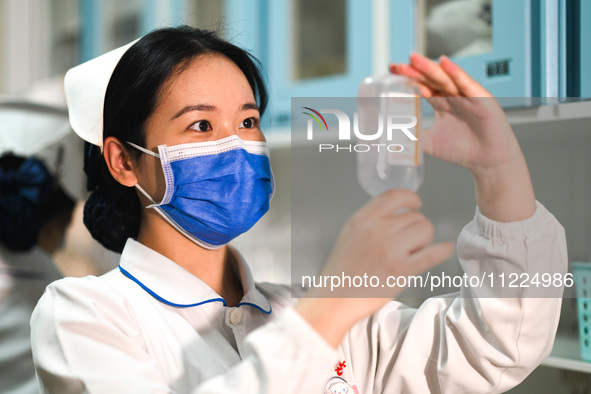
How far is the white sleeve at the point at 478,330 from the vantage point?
36.4 inches

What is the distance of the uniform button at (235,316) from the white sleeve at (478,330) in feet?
0.68

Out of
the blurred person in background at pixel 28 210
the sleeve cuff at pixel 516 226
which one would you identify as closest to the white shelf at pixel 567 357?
the sleeve cuff at pixel 516 226

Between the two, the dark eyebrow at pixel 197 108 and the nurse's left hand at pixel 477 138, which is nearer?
the nurse's left hand at pixel 477 138

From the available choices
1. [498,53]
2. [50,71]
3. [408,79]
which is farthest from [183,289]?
[50,71]

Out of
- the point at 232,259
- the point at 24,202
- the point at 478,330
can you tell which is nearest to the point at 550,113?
the point at 478,330

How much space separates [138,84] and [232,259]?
0.41 metres

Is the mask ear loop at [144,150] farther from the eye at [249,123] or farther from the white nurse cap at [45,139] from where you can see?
the white nurse cap at [45,139]

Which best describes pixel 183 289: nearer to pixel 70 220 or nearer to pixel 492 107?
pixel 492 107

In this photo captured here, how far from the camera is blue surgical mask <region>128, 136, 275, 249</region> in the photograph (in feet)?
3.41

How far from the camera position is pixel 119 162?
1128 mm

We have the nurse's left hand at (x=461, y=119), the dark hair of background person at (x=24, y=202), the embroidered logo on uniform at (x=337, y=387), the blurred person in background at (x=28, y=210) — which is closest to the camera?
the nurse's left hand at (x=461, y=119)

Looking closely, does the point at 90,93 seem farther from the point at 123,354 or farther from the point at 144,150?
the point at 123,354

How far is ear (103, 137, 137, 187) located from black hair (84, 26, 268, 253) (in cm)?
1

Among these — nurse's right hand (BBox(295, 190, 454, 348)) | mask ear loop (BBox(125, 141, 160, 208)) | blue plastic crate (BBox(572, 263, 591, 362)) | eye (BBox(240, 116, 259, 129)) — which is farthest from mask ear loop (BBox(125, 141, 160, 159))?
blue plastic crate (BBox(572, 263, 591, 362))
